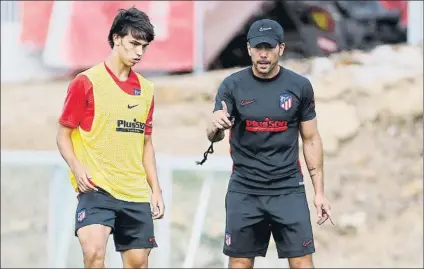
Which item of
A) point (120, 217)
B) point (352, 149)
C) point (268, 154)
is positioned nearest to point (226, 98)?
point (268, 154)

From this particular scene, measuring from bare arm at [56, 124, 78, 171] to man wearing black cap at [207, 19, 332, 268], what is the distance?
0.80 metres

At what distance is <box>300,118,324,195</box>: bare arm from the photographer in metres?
6.72

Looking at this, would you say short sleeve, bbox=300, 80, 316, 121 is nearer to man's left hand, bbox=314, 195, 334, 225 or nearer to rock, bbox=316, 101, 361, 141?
man's left hand, bbox=314, 195, 334, 225

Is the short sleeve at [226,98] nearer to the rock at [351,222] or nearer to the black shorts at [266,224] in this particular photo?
the black shorts at [266,224]

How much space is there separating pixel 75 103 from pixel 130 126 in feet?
1.15

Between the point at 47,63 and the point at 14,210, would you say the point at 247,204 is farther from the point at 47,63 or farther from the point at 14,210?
the point at 47,63

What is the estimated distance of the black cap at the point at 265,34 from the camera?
6422 millimetres

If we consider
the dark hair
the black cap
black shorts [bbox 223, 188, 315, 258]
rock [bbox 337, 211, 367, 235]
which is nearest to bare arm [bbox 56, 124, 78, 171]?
the dark hair

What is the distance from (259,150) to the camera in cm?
659

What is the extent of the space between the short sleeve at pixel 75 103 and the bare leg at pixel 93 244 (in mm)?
604

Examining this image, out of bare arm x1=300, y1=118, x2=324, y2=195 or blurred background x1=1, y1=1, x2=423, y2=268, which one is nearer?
bare arm x1=300, y1=118, x2=324, y2=195

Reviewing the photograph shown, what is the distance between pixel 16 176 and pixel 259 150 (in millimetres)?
4503

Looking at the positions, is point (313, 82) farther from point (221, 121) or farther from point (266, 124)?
point (221, 121)

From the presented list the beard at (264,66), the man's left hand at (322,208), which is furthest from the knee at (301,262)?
the beard at (264,66)
